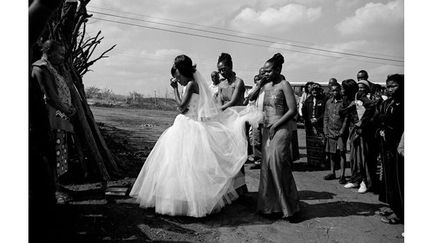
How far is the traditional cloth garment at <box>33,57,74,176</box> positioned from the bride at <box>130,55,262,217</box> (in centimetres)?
111

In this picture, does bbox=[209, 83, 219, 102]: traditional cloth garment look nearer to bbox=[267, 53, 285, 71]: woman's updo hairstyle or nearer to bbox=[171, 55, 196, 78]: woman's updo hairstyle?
bbox=[171, 55, 196, 78]: woman's updo hairstyle

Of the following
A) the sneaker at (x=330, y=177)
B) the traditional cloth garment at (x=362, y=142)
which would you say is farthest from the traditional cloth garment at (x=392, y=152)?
the sneaker at (x=330, y=177)

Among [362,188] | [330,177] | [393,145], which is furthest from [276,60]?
[330,177]

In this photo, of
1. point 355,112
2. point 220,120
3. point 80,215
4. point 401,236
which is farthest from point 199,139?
point 355,112

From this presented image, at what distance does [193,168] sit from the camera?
3.97 m

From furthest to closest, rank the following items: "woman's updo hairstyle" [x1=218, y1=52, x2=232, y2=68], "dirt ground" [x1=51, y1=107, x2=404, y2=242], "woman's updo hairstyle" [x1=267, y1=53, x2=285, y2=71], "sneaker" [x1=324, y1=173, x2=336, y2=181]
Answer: "sneaker" [x1=324, y1=173, x2=336, y2=181]
"woman's updo hairstyle" [x1=218, y1=52, x2=232, y2=68]
"woman's updo hairstyle" [x1=267, y1=53, x2=285, y2=71]
"dirt ground" [x1=51, y1=107, x2=404, y2=242]

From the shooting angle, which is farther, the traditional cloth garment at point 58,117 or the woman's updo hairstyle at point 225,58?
the woman's updo hairstyle at point 225,58

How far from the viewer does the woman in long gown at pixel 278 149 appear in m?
4.07

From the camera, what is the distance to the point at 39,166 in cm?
222

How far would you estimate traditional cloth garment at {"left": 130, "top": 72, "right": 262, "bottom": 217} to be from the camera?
3.89 metres

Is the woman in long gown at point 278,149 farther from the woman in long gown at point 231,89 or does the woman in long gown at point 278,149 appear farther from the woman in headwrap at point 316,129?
the woman in headwrap at point 316,129

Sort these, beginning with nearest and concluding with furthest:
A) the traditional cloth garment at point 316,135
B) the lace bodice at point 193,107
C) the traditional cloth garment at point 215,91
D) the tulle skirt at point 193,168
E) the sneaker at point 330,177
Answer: the tulle skirt at point 193,168 → the lace bodice at point 193,107 → the sneaker at point 330,177 → the traditional cloth garment at point 215,91 → the traditional cloth garment at point 316,135

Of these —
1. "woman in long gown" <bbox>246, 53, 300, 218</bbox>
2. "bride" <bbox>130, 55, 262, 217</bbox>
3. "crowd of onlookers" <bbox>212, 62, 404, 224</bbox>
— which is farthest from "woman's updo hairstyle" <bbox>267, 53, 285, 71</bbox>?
"bride" <bbox>130, 55, 262, 217</bbox>

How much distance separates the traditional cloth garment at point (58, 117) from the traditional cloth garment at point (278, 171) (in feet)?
8.97
